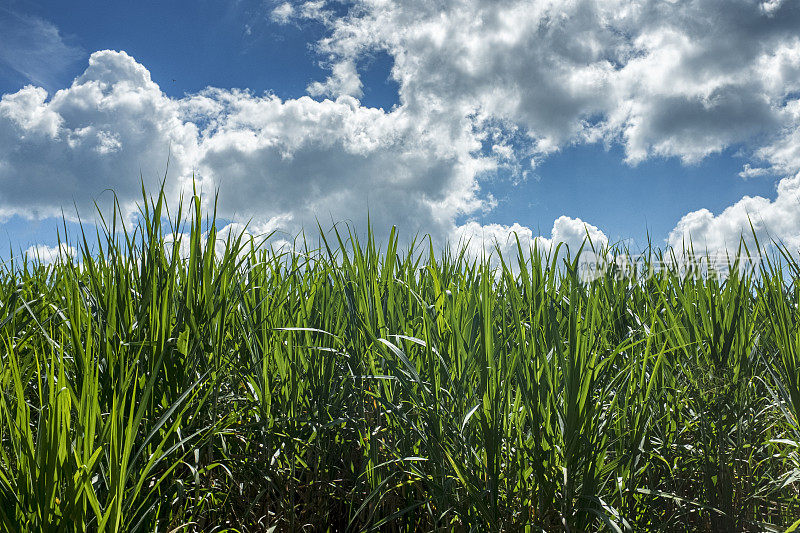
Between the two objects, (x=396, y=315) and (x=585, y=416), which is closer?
(x=585, y=416)

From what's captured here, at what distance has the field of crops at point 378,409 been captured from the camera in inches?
49.5

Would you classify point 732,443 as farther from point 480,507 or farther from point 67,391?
point 67,391

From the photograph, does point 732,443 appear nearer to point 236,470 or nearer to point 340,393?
point 340,393

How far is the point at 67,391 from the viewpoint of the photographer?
1140mm

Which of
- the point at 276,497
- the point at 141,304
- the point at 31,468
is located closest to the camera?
the point at 31,468

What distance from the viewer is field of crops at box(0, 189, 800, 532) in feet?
4.13

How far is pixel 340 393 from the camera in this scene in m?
1.77

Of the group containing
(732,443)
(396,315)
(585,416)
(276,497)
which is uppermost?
(396,315)

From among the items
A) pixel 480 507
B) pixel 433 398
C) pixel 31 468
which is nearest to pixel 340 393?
pixel 433 398

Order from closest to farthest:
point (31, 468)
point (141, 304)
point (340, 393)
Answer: point (31, 468) → point (141, 304) → point (340, 393)

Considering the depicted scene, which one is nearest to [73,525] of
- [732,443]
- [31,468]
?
[31,468]

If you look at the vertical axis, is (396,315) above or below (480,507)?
above

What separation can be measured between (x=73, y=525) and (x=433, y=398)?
0.84 metres

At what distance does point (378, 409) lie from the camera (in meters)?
1.76
